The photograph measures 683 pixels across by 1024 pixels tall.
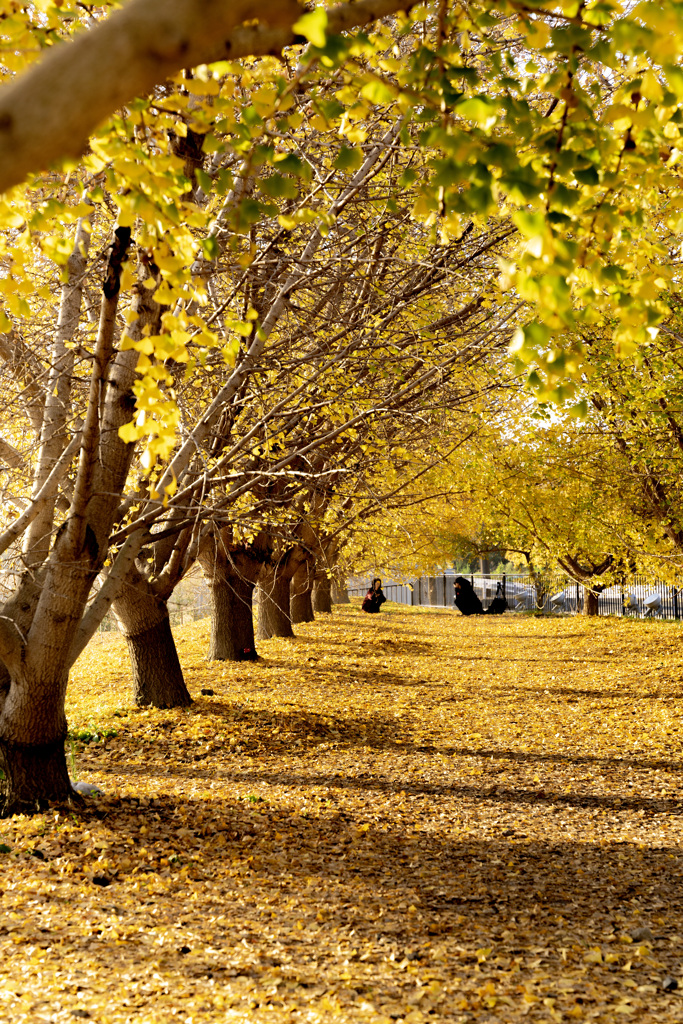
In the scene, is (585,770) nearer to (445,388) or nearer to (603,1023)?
(445,388)

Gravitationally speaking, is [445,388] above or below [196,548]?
above

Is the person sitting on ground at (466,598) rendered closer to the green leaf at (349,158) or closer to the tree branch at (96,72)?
the green leaf at (349,158)

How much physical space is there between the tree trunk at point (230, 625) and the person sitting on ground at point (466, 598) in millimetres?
16448

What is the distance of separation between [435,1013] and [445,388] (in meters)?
6.12

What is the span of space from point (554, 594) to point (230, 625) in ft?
90.2

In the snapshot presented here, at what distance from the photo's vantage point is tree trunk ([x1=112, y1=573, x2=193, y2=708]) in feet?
31.0

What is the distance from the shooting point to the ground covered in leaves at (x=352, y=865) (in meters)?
3.68

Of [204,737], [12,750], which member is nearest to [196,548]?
[204,737]

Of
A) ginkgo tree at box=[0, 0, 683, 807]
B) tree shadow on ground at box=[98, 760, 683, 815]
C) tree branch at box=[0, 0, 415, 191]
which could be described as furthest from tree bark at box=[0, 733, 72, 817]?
tree branch at box=[0, 0, 415, 191]

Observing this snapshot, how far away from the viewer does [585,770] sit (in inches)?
318

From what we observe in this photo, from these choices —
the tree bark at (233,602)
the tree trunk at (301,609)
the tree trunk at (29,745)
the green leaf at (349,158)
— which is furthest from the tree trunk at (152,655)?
the tree trunk at (301,609)

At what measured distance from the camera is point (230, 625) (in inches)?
518

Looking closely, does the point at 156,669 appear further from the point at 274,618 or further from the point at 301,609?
the point at 301,609

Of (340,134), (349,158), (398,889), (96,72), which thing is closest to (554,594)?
(398,889)
